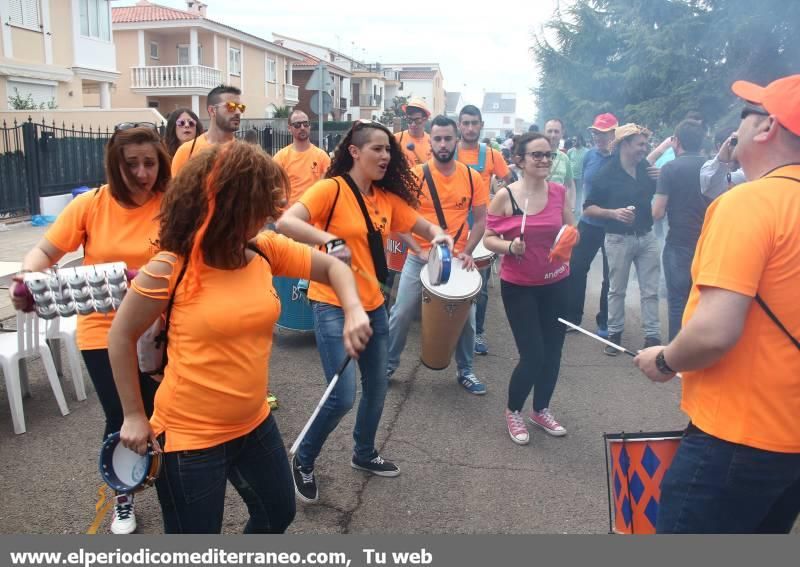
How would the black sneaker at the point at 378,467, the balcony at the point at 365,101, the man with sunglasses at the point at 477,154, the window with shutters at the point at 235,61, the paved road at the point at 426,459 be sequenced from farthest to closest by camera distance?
the balcony at the point at 365,101
the window with shutters at the point at 235,61
the man with sunglasses at the point at 477,154
the black sneaker at the point at 378,467
the paved road at the point at 426,459

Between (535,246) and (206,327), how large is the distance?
2.48 meters

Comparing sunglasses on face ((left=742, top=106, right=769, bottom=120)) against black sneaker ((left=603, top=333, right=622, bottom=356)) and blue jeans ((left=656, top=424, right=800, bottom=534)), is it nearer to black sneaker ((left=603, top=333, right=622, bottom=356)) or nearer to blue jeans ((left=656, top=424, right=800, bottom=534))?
blue jeans ((left=656, top=424, right=800, bottom=534))

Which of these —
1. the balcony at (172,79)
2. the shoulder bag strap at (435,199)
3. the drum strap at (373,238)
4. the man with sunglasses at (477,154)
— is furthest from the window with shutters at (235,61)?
the drum strap at (373,238)

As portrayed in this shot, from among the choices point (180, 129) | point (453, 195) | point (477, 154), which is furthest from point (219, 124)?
point (477, 154)

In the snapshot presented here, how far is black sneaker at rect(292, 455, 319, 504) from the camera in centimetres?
336

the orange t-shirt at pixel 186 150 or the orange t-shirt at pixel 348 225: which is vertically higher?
the orange t-shirt at pixel 186 150

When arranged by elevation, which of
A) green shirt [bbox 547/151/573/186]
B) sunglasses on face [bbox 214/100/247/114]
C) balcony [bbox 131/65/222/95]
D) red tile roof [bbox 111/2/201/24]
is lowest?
green shirt [bbox 547/151/573/186]

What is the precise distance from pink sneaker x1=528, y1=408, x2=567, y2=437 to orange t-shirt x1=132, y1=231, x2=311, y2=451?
103 inches

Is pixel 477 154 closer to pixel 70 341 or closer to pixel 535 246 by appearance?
pixel 535 246

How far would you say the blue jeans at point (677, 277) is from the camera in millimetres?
5551

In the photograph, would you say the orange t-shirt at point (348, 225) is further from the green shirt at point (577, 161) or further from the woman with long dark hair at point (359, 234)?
the green shirt at point (577, 161)

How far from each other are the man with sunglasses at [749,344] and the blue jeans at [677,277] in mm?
3855

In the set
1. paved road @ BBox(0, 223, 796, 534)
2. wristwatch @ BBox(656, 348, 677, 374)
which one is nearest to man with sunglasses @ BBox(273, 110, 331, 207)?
paved road @ BBox(0, 223, 796, 534)

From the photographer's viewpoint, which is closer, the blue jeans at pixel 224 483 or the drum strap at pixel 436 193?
the blue jeans at pixel 224 483
